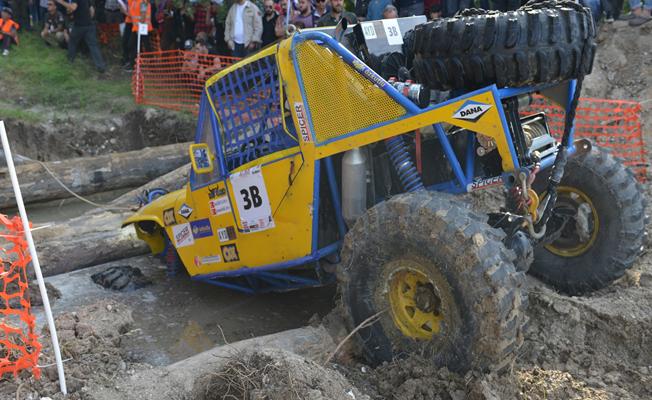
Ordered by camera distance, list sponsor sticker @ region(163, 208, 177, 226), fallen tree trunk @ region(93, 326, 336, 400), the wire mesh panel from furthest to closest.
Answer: sponsor sticker @ region(163, 208, 177, 226)
the wire mesh panel
fallen tree trunk @ region(93, 326, 336, 400)

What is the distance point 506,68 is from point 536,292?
6.33 ft

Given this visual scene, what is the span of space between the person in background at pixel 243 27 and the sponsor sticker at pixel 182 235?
6.58m

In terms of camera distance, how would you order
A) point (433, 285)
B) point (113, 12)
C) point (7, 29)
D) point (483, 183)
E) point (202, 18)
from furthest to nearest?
point (113, 12) → point (7, 29) → point (202, 18) → point (483, 183) → point (433, 285)

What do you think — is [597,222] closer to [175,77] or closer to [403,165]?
[403,165]

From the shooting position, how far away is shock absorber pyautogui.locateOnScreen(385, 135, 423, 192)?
450 centimetres

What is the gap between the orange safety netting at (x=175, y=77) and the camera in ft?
40.8

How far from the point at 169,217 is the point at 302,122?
7.04 feet

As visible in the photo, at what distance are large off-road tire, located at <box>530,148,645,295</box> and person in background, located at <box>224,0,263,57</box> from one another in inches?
309

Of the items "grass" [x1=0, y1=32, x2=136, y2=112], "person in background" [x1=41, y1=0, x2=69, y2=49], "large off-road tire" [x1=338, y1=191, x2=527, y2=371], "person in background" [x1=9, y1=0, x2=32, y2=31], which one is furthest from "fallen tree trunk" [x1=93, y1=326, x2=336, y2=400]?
Answer: "person in background" [x1=9, y1=0, x2=32, y2=31]

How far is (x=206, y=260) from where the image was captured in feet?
19.7

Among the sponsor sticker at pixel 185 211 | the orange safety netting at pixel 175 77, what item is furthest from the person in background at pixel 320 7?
the sponsor sticker at pixel 185 211

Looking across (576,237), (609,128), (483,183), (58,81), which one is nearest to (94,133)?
(58,81)

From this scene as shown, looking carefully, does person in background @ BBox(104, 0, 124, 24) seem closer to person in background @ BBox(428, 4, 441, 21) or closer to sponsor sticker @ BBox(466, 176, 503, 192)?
person in background @ BBox(428, 4, 441, 21)

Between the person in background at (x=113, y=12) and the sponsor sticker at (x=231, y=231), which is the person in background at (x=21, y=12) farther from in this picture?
the sponsor sticker at (x=231, y=231)
